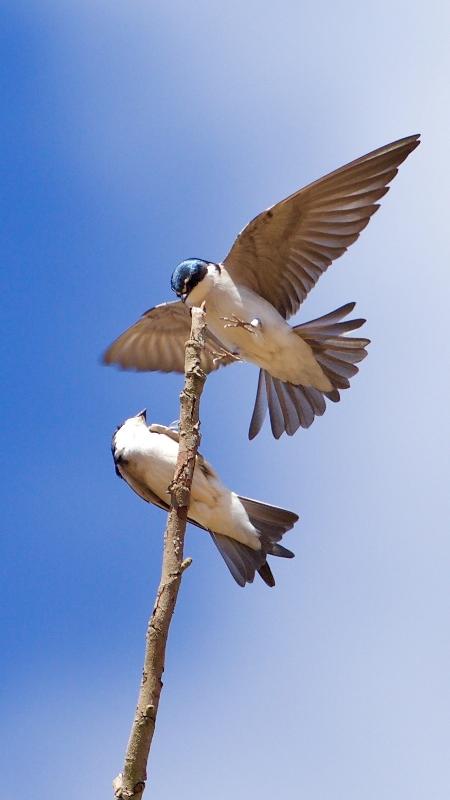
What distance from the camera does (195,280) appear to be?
19.4 feet

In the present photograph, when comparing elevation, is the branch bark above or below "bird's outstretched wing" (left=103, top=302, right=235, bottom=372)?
below

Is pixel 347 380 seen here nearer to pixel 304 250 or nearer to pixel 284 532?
pixel 304 250

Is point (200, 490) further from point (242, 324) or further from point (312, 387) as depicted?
point (312, 387)

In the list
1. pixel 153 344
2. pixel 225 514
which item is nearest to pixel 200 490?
pixel 225 514

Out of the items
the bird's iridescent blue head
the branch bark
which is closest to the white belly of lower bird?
the bird's iridescent blue head

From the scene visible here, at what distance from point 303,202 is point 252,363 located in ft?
2.73

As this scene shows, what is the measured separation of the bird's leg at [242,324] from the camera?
5.74 metres

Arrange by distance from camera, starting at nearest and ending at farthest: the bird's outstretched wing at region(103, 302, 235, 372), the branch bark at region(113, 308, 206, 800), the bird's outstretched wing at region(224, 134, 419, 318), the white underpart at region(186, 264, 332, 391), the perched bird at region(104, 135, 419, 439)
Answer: the branch bark at region(113, 308, 206, 800), the bird's outstretched wing at region(224, 134, 419, 318), the perched bird at region(104, 135, 419, 439), the white underpart at region(186, 264, 332, 391), the bird's outstretched wing at region(103, 302, 235, 372)

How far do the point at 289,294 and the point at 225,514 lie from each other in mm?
1648

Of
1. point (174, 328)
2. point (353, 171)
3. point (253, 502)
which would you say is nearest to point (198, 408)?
point (253, 502)

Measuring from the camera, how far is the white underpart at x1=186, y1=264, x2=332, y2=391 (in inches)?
230

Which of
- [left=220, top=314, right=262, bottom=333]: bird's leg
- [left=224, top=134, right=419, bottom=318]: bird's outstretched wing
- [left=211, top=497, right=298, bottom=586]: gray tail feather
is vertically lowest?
[left=211, top=497, right=298, bottom=586]: gray tail feather

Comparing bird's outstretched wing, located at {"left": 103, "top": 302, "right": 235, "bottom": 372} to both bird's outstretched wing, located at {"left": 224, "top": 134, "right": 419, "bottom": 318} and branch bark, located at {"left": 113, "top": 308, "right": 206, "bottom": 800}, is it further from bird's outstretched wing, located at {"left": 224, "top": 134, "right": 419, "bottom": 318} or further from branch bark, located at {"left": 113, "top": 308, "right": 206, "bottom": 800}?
branch bark, located at {"left": 113, "top": 308, "right": 206, "bottom": 800}

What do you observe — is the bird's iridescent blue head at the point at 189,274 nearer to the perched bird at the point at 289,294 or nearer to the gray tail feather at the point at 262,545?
the perched bird at the point at 289,294
